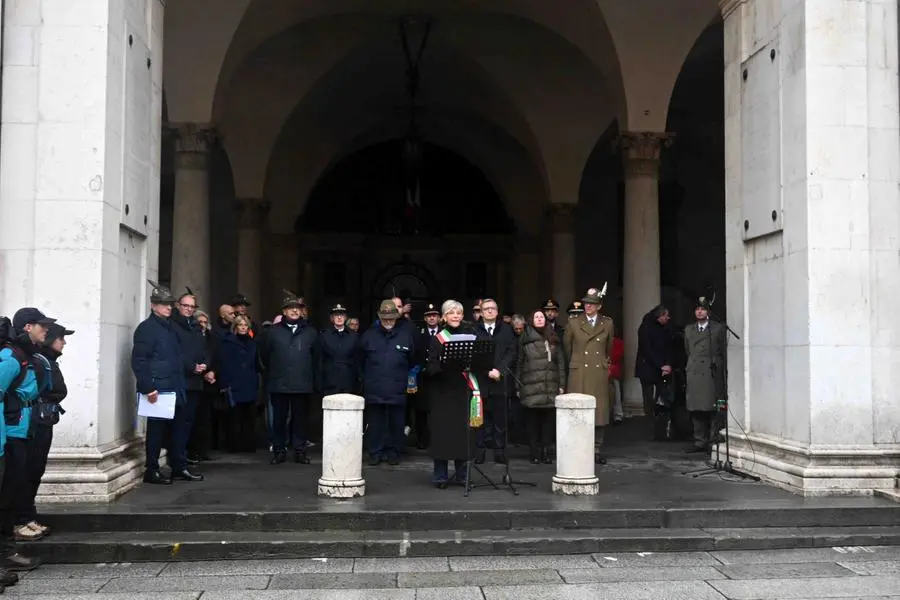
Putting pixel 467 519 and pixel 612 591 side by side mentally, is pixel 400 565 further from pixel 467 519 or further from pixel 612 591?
pixel 612 591

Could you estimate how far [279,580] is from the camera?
18.9ft

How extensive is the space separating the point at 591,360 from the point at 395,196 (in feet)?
53.2

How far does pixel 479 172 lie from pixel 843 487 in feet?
62.0

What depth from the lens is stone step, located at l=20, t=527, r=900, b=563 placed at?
20.7ft

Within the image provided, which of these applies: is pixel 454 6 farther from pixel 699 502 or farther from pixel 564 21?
pixel 699 502

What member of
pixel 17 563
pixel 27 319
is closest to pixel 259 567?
pixel 17 563

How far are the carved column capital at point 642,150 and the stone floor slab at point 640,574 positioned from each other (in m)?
10.7

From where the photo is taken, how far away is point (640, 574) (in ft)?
19.4

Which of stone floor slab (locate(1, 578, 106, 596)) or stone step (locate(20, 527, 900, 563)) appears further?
stone step (locate(20, 527, 900, 563))

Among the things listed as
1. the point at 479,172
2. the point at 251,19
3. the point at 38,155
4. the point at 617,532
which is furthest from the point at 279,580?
the point at 479,172

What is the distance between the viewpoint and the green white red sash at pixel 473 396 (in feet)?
26.4

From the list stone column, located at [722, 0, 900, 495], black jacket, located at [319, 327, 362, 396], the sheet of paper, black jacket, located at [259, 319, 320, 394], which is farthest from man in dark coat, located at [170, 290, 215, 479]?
stone column, located at [722, 0, 900, 495]

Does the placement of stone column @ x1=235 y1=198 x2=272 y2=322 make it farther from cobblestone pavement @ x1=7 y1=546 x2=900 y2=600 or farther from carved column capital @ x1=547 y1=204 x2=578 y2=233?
cobblestone pavement @ x1=7 y1=546 x2=900 y2=600

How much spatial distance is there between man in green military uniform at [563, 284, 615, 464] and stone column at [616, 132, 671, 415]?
5542mm
